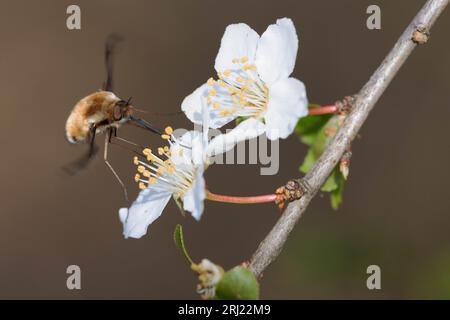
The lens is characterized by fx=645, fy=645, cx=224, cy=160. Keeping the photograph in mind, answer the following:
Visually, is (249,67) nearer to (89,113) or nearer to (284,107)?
(284,107)

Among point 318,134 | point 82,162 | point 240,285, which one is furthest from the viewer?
point 318,134

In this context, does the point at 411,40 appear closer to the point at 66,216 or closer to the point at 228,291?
the point at 228,291

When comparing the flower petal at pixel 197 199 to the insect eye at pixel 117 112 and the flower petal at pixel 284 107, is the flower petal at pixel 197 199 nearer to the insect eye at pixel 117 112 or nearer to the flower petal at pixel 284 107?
the flower petal at pixel 284 107

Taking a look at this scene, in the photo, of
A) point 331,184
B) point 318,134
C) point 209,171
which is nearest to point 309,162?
point 318,134

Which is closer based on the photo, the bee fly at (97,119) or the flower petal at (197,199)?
the flower petal at (197,199)

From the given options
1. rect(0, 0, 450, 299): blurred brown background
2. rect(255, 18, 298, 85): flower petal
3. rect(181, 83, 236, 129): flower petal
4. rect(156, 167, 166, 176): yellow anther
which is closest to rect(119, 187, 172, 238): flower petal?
rect(156, 167, 166, 176): yellow anther

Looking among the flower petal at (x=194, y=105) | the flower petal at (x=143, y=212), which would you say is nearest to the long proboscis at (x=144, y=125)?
the flower petal at (x=194, y=105)

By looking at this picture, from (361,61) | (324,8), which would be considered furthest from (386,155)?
(324,8)
